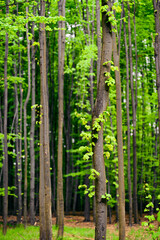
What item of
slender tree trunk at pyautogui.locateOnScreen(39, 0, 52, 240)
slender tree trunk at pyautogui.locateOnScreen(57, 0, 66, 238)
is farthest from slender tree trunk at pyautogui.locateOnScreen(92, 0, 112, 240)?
slender tree trunk at pyautogui.locateOnScreen(57, 0, 66, 238)

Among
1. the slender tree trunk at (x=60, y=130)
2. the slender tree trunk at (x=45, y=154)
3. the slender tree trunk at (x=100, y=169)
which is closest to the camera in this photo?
the slender tree trunk at (x=100, y=169)

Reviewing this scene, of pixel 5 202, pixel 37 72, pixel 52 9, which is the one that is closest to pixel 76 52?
pixel 37 72

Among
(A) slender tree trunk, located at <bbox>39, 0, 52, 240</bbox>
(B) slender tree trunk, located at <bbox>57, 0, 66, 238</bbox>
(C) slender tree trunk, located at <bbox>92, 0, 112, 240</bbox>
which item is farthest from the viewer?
(B) slender tree trunk, located at <bbox>57, 0, 66, 238</bbox>

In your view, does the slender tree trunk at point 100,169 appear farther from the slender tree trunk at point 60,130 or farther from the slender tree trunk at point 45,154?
the slender tree trunk at point 60,130

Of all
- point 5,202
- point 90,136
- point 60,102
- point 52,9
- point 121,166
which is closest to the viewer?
point 90,136

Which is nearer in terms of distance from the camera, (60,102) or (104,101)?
(104,101)

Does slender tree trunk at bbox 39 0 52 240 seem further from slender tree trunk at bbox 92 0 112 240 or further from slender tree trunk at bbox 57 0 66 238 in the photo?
slender tree trunk at bbox 92 0 112 240

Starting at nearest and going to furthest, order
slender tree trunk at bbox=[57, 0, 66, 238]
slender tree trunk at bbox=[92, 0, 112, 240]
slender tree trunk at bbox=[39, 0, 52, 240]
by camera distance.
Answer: slender tree trunk at bbox=[92, 0, 112, 240] → slender tree trunk at bbox=[39, 0, 52, 240] → slender tree trunk at bbox=[57, 0, 66, 238]

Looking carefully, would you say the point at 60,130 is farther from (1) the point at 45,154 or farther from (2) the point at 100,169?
(2) the point at 100,169

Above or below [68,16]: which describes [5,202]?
below

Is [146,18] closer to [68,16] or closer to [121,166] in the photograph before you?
[68,16]

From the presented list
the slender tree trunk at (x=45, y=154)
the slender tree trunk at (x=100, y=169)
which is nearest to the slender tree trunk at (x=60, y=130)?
the slender tree trunk at (x=45, y=154)

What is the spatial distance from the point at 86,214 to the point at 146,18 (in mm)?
11258

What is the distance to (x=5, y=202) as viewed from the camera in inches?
427
